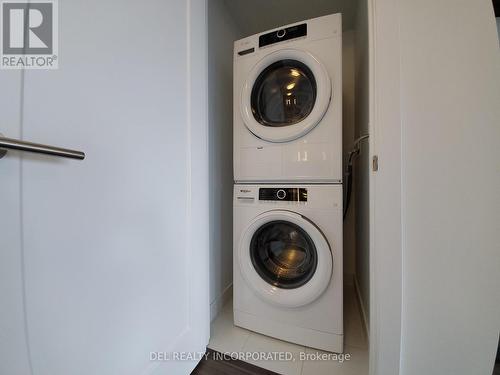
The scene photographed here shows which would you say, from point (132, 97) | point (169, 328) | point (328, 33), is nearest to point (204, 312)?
point (169, 328)


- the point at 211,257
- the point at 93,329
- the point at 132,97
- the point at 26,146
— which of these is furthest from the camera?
the point at 211,257

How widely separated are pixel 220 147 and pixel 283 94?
1.81 feet

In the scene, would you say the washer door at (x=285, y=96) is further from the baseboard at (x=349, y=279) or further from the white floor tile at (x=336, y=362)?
the baseboard at (x=349, y=279)

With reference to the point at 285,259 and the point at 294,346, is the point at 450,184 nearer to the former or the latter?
the point at 285,259

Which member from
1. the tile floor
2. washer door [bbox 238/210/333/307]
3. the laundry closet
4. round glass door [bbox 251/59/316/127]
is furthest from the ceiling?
the tile floor

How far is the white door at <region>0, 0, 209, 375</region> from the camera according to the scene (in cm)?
39

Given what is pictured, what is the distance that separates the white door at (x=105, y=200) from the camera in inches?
15.4

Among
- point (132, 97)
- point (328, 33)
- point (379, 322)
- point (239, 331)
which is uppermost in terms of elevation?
point (328, 33)

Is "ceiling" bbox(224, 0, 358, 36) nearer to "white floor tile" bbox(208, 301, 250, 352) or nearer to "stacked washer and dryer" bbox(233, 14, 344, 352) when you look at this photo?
"stacked washer and dryer" bbox(233, 14, 344, 352)

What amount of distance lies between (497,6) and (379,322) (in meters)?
1.47

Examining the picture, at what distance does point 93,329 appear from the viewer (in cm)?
51

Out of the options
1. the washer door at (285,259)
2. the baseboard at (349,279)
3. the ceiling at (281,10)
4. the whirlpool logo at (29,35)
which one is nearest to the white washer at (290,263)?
the washer door at (285,259)

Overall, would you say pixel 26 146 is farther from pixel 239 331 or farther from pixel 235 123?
pixel 239 331

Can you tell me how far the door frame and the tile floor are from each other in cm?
33
